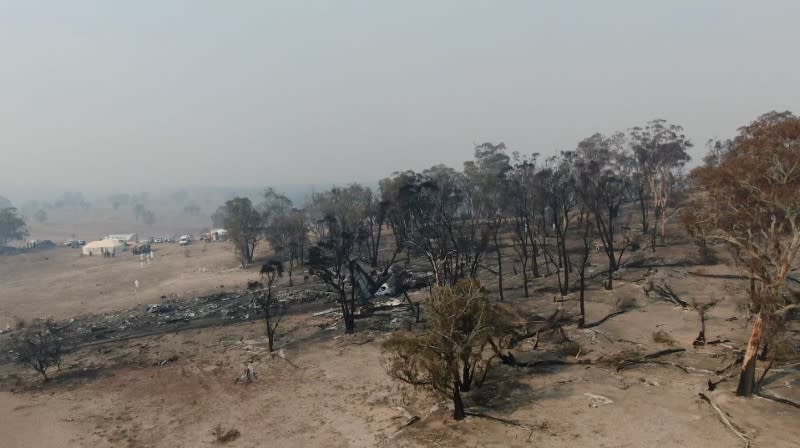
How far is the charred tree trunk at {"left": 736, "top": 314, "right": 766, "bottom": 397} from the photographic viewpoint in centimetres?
1817

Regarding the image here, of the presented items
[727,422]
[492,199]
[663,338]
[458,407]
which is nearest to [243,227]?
[492,199]

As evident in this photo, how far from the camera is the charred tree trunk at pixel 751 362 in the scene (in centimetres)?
1817

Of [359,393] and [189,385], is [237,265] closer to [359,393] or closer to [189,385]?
[189,385]

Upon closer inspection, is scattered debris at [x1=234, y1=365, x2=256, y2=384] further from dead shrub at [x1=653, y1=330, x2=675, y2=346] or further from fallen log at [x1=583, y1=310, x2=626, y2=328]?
dead shrub at [x1=653, y1=330, x2=675, y2=346]

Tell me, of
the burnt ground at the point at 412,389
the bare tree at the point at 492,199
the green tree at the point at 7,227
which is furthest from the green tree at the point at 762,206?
the green tree at the point at 7,227

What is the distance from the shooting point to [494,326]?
814 inches

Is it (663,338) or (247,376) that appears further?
(247,376)

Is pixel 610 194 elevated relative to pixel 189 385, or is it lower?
elevated

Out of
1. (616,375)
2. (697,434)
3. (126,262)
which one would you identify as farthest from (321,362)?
(126,262)

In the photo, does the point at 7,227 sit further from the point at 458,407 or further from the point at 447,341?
the point at 458,407

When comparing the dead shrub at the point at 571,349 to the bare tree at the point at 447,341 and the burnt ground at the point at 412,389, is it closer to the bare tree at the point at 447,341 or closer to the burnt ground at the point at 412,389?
the burnt ground at the point at 412,389

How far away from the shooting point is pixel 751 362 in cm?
1855

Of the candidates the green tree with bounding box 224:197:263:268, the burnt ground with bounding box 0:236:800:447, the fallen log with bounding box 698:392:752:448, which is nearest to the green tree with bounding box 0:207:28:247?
the green tree with bounding box 224:197:263:268

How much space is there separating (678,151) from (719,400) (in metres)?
45.5
